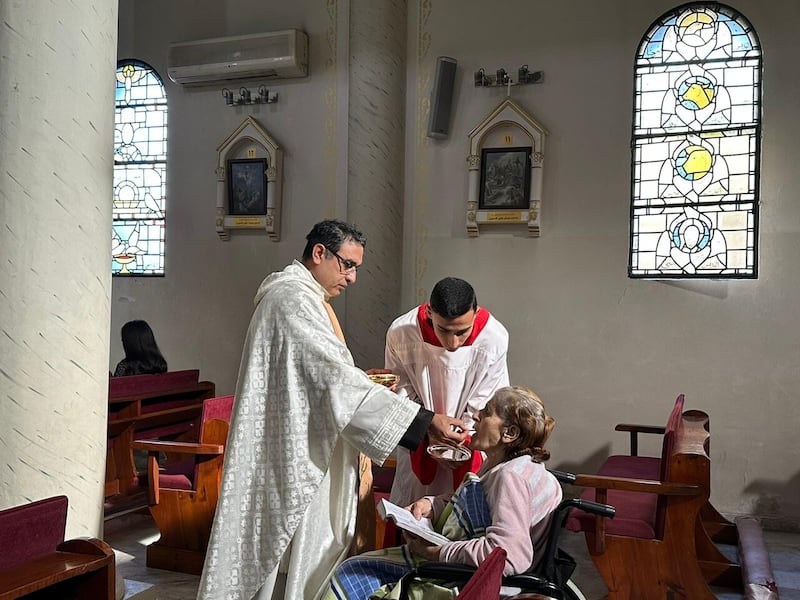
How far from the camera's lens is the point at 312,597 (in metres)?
3.00

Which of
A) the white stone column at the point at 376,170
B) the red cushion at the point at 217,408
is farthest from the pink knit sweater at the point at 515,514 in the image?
the white stone column at the point at 376,170

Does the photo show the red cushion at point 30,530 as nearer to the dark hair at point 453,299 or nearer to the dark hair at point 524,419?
the dark hair at point 524,419

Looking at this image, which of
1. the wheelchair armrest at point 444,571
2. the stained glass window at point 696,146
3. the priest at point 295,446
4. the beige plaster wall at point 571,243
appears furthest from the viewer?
the stained glass window at point 696,146

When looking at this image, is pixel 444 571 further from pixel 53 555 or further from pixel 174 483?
pixel 174 483

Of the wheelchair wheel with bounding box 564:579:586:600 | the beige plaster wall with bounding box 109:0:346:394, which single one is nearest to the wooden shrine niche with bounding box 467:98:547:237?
the beige plaster wall with bounding box 109:0:346:394

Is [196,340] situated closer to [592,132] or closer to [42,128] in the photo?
[592,132]

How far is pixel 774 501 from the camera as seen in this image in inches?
238

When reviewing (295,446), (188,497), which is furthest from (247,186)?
(295,446)

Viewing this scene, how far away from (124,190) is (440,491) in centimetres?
600

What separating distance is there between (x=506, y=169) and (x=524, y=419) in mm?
4240

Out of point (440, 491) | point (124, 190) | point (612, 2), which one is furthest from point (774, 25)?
point (124, 190)

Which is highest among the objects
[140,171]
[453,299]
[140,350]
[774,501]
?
[140,171]

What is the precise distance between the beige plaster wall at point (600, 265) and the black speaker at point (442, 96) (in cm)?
10

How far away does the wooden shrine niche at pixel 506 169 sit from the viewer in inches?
261
